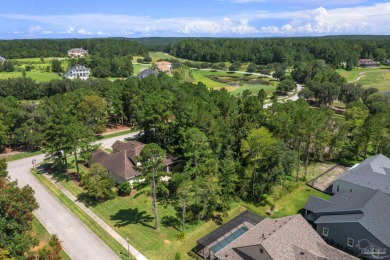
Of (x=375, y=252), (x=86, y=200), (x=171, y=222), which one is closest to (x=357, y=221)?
(x=375, y=252)

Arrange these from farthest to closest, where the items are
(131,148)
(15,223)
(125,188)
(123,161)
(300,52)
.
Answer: (300,52) → (131,148) → (123,161) → (125,188) → (15,223)

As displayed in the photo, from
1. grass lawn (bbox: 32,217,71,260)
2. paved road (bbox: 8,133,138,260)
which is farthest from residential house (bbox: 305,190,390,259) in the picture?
grass lawn (bbox: 32,217,71,260)

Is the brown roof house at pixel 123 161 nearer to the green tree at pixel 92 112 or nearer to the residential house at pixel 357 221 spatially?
the green tree at pixel 92 112

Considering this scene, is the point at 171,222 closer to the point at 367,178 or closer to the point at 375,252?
the point at 375,252

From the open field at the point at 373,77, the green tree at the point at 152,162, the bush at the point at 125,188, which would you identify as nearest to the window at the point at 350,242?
the green tree at the point at 152,162

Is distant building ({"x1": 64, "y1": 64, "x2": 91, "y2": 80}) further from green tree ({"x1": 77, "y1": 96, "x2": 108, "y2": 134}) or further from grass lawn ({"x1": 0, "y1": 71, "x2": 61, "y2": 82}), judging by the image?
green tree ({"x1": 77, "y1": 96, "x2": 108, "y2": 134})

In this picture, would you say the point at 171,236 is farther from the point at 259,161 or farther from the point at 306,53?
the point at 306,53

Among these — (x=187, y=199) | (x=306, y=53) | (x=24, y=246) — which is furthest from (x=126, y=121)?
(x=306, y=53)
